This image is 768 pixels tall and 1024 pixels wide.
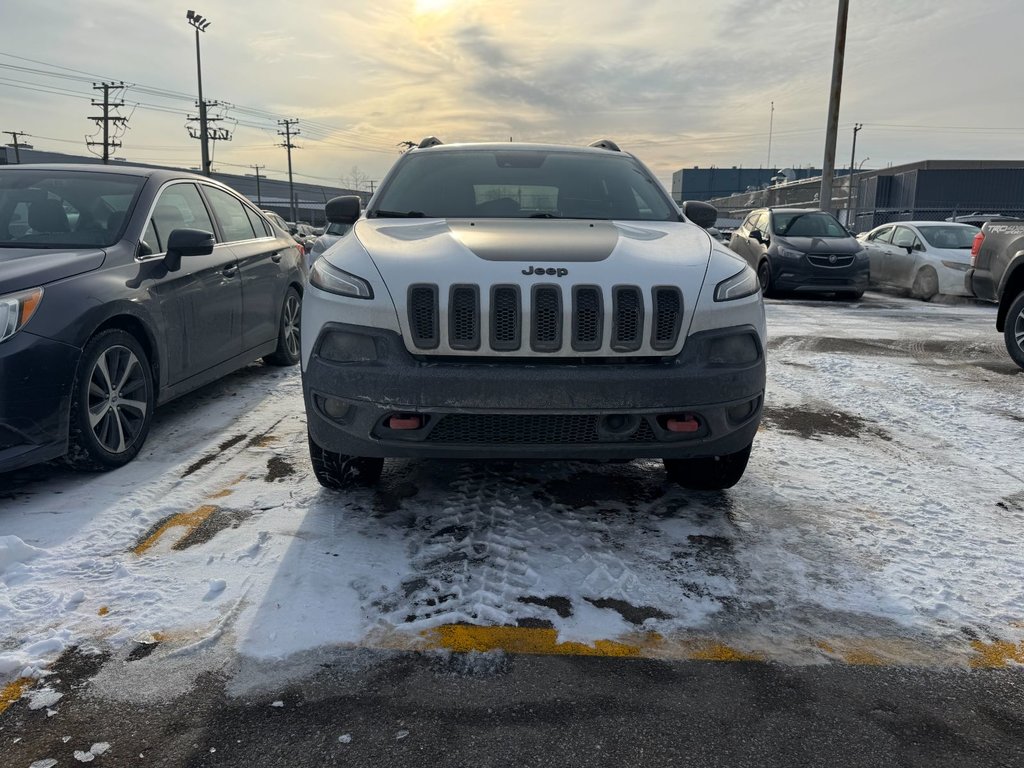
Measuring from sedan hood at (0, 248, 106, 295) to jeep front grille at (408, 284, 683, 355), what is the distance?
6.37 feet

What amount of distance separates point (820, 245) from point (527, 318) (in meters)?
11.4

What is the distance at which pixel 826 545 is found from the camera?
3084 mm

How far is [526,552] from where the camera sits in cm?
295

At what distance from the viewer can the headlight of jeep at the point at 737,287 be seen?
3.07 metres

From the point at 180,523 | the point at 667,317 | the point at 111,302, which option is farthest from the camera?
the point at 111,302

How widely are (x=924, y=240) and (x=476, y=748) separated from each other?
562 inches

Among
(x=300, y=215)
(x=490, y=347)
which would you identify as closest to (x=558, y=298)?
(x=490, y=347)

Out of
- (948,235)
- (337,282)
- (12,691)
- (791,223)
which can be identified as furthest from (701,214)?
(948,235)

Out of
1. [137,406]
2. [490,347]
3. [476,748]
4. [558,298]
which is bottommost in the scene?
[476,748]

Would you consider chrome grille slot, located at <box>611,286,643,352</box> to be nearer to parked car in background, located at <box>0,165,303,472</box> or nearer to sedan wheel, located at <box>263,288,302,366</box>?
parked car in background, located at <box>0,165,303,472</box>

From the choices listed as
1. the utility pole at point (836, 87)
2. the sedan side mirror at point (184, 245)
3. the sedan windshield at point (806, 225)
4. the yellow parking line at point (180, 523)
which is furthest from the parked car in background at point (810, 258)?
the yellow parking line at point (180, 523)

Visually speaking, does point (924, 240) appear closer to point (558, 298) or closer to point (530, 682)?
point (558, 298)

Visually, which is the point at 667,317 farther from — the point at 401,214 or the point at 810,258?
the point at 810,258

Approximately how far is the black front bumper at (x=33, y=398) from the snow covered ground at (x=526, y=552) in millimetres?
261
